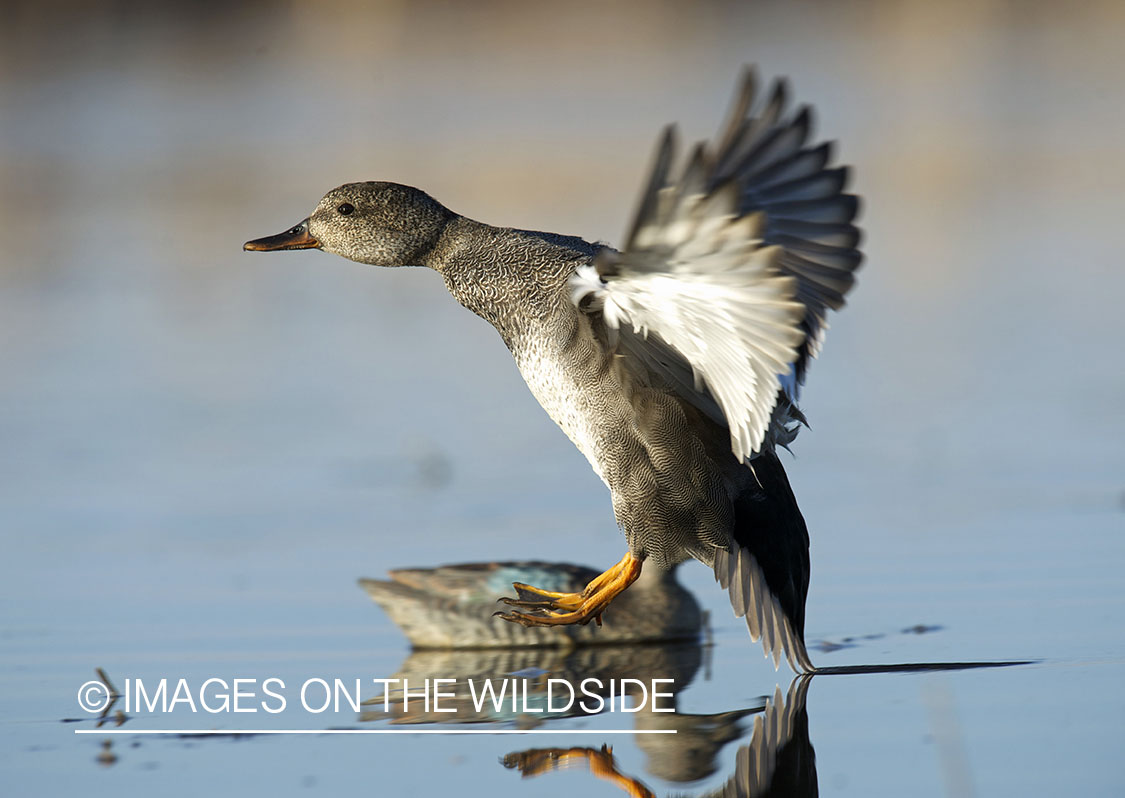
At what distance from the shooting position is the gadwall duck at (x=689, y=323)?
4.12 m

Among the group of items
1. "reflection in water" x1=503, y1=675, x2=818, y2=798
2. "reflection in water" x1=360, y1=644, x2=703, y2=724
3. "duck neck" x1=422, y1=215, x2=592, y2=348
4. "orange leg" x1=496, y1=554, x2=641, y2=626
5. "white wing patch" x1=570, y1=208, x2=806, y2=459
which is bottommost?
"reflection in water" x1=503, y1=675, x2=818, y2=798

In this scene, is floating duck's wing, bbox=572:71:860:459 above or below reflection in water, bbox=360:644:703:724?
above

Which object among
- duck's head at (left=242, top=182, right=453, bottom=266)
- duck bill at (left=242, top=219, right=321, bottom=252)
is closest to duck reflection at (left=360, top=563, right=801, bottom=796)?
duck's head at (left=242, top=182, right=453, bottom=266)

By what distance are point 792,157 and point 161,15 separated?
20.9 metres

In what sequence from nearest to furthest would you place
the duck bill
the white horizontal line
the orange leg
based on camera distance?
the white horizontal line, the orange leg, the duck bill

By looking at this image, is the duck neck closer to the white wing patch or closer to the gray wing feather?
the white wing patch

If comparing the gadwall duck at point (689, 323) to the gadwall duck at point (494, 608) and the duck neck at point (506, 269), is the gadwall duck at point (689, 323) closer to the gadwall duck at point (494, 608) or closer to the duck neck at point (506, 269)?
the duck neck at point (506, 269)

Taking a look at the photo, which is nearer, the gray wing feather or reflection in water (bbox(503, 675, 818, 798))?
reflection in water (bbox(503, 675, 818, 798))

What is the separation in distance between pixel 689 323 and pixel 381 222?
1677 millimetres

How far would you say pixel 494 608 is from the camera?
5.73m

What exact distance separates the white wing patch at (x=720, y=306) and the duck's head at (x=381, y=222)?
3.84ft

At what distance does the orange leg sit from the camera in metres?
5.18

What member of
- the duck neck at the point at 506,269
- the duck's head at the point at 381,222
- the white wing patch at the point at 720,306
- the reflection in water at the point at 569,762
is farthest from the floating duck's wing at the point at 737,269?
the duck's head at the point at 381,222

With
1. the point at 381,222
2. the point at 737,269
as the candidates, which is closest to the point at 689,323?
the point at 737,269
